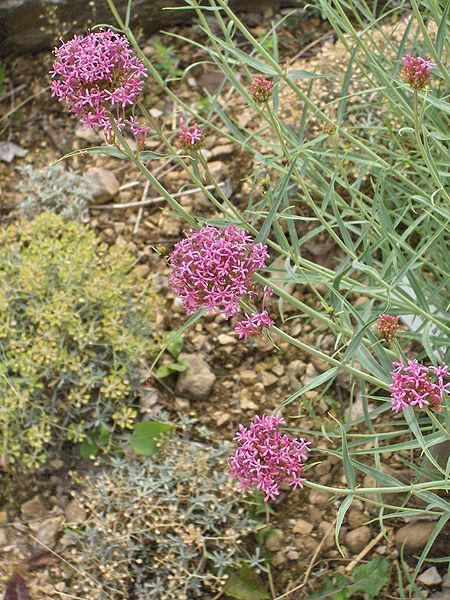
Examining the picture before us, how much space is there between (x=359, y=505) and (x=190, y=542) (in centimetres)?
59

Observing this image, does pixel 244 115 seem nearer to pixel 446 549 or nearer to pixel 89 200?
pixel 89 200

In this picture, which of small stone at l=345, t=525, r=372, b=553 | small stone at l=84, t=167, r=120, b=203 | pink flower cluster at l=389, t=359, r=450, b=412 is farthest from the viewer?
small stone at l=84, t=167, r=120, b=203

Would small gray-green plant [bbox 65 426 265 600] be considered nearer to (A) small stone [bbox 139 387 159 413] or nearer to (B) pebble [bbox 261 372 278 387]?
(A) small stone [bbox 139 387 159 413]

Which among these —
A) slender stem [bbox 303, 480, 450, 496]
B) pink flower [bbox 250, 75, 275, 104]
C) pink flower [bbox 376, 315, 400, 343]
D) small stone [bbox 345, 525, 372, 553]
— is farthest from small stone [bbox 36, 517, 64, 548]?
pink flower [bbox 250, 75, 275, 104]

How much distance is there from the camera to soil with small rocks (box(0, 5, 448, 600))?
3.00m

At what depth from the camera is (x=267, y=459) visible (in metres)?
1.99

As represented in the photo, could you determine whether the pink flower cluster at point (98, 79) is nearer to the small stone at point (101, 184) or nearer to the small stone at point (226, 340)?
the small stone at point (226, 340)

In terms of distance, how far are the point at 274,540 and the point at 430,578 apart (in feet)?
1.68

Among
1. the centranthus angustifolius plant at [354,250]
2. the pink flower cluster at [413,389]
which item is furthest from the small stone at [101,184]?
the pink flower cluster at [413,389]

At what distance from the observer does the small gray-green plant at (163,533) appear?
2.87 metres

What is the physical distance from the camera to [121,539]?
2873 mm

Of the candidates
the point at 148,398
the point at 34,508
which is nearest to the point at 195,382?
the point at 148,398

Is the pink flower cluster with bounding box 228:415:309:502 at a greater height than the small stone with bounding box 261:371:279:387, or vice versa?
the pink flower cluster with bounding box 228:415:309:502

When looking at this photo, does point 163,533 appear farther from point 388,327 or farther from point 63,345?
point 388,327
